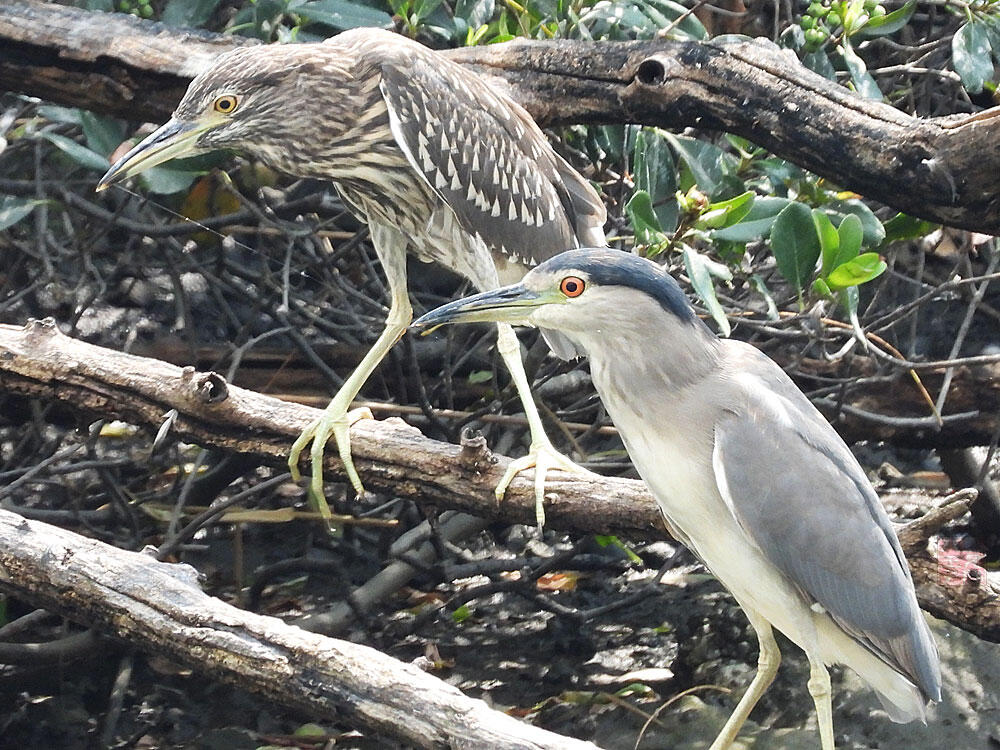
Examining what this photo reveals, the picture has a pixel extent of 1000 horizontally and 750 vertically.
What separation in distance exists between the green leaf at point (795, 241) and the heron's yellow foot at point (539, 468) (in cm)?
73

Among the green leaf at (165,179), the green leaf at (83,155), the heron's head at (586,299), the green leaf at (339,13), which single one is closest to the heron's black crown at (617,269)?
the heron's head at (586,299)

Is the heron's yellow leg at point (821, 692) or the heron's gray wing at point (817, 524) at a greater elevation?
the heron's gray wing at point (817, 524)

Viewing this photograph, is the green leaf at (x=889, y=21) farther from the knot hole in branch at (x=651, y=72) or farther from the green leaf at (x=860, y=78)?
the knot hole in branch at (x=651, y=72)

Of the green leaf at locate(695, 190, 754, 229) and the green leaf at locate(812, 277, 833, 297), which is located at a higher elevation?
the green leaf at locate(695, 190, 754, 229)

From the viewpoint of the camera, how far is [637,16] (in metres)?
3.66

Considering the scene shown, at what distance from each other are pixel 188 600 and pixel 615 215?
93.2 inches

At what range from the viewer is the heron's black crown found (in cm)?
230

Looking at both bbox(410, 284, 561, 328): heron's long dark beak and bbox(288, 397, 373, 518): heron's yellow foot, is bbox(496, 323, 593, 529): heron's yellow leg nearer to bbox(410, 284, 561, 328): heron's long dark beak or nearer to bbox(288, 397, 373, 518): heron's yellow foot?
bbox(288, 397, 373, 518): heron's yellow foot

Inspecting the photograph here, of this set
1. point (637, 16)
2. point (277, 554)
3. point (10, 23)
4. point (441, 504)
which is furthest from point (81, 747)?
point (637, 16)

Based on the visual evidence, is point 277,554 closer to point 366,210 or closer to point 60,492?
point 60,492

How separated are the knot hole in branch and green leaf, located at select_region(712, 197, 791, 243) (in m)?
0.44

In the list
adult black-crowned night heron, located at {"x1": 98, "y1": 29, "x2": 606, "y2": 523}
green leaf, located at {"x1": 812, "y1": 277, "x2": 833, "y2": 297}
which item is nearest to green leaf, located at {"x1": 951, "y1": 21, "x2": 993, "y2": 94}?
green leaf, located at {"x1": 812, "y1": 277, "x2": 833, "y2": 297}

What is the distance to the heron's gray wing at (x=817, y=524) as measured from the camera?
91.4 inches

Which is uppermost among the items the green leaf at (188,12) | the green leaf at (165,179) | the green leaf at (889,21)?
the green leaf at (188,12)
